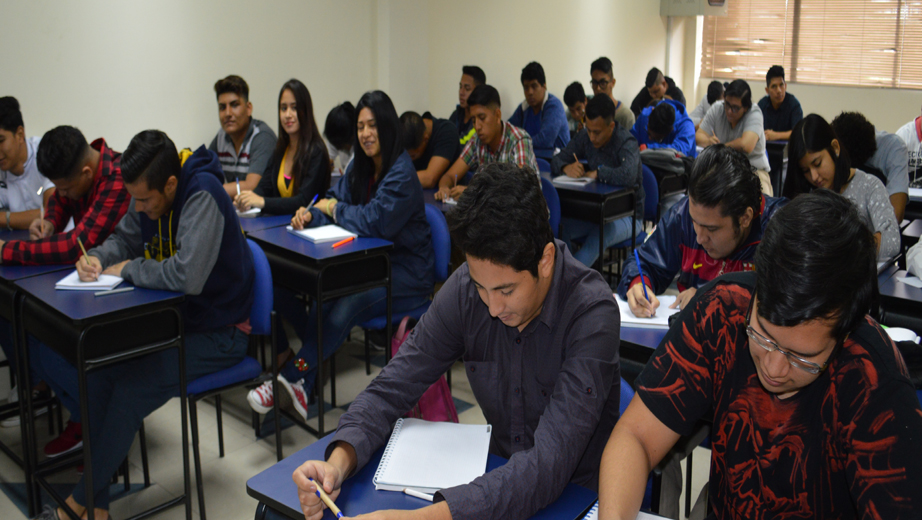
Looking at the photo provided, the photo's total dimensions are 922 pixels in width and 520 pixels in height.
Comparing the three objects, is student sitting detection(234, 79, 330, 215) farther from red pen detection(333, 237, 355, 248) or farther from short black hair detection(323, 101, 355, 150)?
red pen detection(333, 237, 355, 248)

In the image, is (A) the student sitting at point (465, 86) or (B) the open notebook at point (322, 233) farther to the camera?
(A) the student sitting at point (465, 86)

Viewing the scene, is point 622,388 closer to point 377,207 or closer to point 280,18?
point 377,207

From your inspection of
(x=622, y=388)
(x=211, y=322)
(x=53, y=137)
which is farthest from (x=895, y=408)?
(x=53, y=137)

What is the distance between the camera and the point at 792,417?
1.13 meters

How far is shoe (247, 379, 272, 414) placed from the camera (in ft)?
9.05

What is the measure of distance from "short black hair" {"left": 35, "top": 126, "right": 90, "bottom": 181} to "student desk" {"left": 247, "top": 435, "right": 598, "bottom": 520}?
6.13 ft

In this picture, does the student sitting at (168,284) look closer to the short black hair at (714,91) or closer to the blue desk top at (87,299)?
the blue desk top at (87,299)

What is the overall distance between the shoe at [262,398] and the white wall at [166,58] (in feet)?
7.12

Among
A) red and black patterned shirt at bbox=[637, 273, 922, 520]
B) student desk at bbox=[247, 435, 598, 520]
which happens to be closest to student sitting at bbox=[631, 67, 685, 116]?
red and black patterned shirt at bbox=[637, 273, 922, 520]

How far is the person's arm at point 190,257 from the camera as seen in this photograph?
A: 2.17 m

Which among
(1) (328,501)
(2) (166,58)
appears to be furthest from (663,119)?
(1) (328,501)

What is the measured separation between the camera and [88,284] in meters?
2.19

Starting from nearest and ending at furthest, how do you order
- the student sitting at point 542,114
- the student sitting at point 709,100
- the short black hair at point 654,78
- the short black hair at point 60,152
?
the short black hair at point 60,152 < the student sitting at point 542,114 < the short black hair at point 654,78 < the student sitting at point 709,100

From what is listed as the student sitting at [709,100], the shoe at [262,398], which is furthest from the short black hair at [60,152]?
the student sitting at [709,100]
